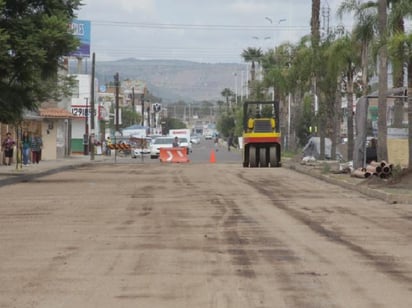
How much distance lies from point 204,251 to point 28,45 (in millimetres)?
17568

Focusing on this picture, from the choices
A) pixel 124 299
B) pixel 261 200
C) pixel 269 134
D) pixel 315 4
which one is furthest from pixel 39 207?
pixel 315 4

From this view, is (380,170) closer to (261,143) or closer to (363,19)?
(363,19)

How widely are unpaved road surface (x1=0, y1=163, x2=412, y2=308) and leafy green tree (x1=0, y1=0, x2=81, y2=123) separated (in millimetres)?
6571

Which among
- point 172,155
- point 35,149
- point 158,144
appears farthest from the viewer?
point 158,144

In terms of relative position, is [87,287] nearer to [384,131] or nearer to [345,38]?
[384,131]

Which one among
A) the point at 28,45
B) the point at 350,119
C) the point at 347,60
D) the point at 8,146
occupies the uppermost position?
the point at 347,60

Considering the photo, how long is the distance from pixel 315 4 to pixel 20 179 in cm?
1995

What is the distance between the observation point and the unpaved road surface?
956 centimetres

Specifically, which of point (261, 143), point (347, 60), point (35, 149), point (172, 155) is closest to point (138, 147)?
point (172, 155)

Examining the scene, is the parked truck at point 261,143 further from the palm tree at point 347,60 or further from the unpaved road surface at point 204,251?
the unpaved road surface at point 204,251

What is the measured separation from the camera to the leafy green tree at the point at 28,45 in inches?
1134

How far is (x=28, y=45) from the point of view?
28.7 m

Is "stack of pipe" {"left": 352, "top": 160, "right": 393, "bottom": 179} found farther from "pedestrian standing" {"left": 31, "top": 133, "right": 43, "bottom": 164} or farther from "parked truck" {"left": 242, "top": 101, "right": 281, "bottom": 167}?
"pedestrian standing" {"left": 31, "top": 133, "right": 43, "bottom": 164}

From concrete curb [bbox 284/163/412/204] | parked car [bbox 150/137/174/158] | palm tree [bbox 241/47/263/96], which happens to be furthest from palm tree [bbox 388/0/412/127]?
palm tree [bbox 241/47/263/96]
